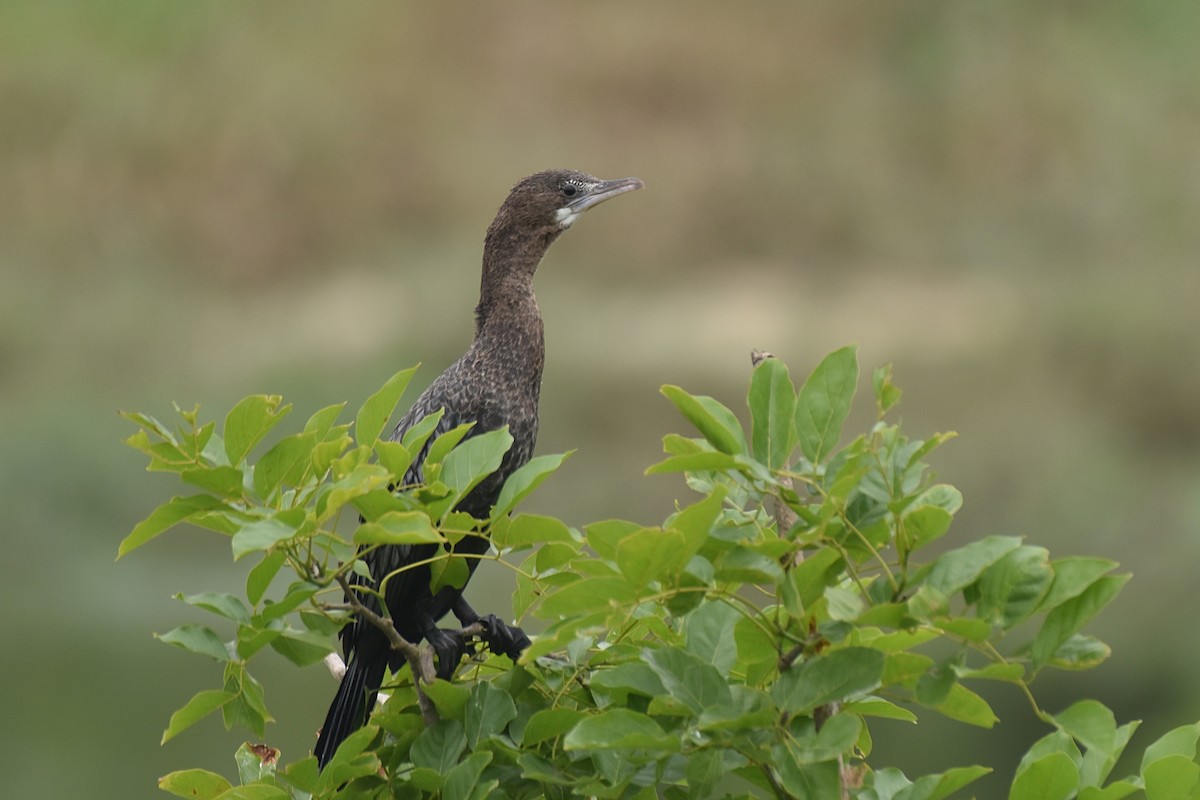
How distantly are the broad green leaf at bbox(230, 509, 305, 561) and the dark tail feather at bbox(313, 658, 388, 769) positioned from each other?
465 mm

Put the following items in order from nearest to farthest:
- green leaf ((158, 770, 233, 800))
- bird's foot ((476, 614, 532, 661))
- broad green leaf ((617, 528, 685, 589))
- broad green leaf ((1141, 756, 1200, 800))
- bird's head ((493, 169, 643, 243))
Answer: broad green leaf ((617, 528, 685, 589)), broad green leaf ((1141, 756, 1200, 800)), green leaf ((158, 770, 233, 800)), bird's foot ((476, 614, 532, 661)), bird's head ((493, 169, 643, 243))

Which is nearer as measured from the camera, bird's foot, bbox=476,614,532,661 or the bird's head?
bird's foot, bbox=476,614,532,661

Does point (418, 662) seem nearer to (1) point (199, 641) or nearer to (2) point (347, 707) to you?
(1) point (199, 641)

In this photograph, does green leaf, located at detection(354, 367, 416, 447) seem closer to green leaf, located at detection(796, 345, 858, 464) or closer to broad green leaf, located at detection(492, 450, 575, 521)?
broad green leaf, located at detection(492, 450, 575, 521)

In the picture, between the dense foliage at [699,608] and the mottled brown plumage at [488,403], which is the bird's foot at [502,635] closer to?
the mottled brown plumage at [488,403]

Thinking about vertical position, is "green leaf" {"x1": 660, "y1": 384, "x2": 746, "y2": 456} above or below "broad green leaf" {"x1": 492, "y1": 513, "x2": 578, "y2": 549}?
above

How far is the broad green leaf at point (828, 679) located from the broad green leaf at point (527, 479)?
0.14 m

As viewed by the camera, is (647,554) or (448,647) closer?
(647,554)

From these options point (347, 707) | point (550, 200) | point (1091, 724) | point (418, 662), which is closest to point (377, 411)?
point (418, 662)

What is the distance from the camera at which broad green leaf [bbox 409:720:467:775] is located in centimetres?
74

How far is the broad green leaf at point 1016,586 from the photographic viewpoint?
58 cm

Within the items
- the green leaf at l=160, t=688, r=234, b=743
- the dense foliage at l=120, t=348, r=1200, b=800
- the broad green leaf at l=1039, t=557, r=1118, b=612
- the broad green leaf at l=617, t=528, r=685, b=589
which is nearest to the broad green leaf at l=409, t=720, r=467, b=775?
the dense foliage at l=120, t=348, r=1200, b=800

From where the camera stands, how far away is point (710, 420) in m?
0.61

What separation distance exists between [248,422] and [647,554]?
0.67 ft
